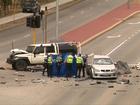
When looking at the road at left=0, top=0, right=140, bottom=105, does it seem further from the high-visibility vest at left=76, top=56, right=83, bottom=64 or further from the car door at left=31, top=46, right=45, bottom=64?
the car door at left=31, top=46, right=45, bottom=64

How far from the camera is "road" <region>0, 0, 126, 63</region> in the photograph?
5409 centimetres

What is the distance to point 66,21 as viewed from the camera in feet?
221

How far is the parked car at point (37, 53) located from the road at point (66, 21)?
6667 millimetres

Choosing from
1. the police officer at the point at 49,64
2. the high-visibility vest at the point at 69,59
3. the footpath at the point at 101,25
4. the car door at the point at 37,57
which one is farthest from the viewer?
the footpath at the point at 101,25

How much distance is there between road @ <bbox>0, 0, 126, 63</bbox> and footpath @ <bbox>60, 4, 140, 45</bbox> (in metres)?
1.08

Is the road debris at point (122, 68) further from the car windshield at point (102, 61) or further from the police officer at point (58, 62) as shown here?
the police officer at point (58, 62)

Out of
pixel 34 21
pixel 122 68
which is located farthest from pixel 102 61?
pixel 34 21

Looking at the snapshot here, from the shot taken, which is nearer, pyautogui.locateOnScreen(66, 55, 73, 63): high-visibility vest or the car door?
pyautogui.locateOnScreen(66, 55, 73, 63): high-visibility vest

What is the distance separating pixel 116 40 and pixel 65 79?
65.2ft

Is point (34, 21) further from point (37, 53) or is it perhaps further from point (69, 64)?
point (69, 64)

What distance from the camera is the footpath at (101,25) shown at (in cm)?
5539

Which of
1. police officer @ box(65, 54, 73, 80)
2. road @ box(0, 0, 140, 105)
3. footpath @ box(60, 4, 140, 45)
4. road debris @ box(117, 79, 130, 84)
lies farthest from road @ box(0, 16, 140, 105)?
footpath @ box(60, 4, 140, 45)

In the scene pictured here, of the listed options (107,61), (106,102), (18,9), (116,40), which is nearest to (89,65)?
(107,61)

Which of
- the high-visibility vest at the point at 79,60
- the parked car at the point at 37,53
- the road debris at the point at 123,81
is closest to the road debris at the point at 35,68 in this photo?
the parked car at the point at 37,53
